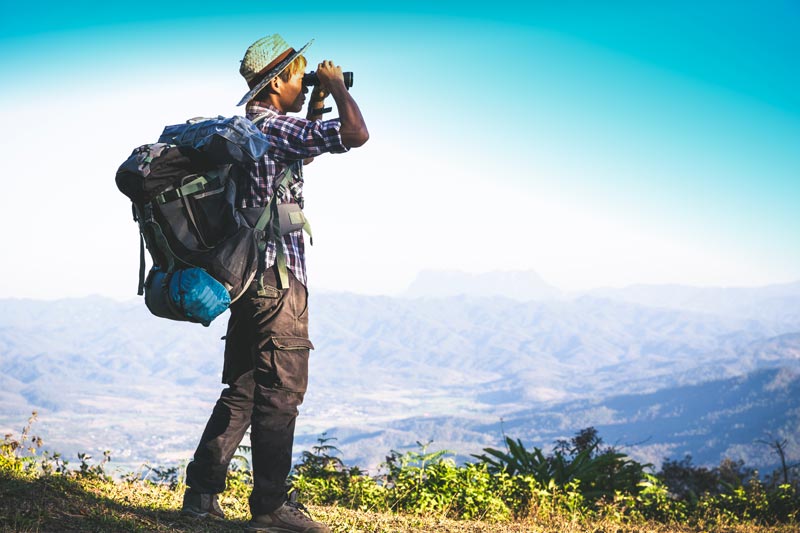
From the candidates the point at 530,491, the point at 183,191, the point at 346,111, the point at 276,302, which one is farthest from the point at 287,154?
the point at 530,491

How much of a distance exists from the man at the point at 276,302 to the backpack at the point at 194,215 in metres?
0.22

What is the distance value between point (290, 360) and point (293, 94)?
1504mm

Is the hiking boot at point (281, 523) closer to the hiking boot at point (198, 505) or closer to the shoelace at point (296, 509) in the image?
the shoelace at point (296, 509)

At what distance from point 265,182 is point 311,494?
373 cm

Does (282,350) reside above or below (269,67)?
below

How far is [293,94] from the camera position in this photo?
3.72 meters

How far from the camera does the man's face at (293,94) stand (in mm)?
3686

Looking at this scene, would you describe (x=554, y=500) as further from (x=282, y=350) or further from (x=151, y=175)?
(x=151, y=175)

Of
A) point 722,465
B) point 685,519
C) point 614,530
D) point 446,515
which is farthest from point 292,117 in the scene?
point 722,465

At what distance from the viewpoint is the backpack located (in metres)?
3.03

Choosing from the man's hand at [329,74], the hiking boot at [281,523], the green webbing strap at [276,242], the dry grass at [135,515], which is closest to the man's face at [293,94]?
the man's hand at [329,74]

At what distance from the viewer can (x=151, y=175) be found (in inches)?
119

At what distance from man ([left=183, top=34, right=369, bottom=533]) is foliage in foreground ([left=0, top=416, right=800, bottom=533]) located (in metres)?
0.46

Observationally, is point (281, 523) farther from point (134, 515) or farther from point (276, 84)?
point (276, 84)
